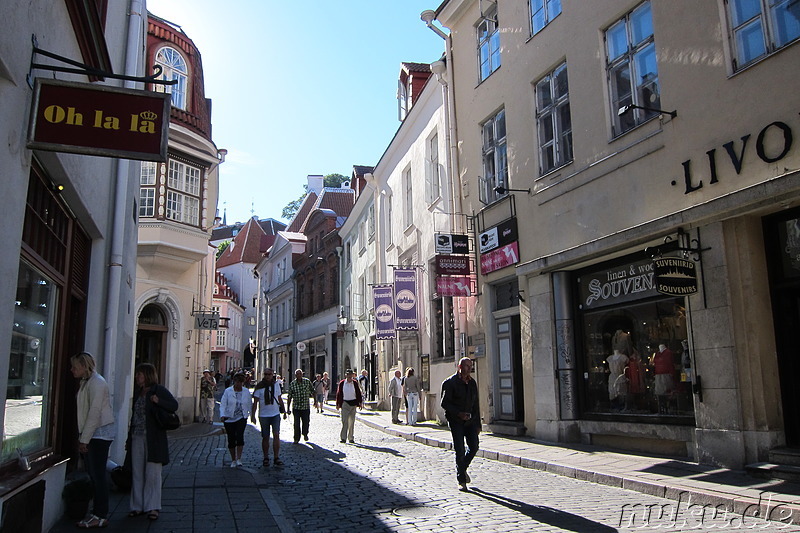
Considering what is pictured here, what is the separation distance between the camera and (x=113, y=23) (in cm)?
966

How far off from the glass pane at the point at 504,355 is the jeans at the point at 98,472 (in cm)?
1041

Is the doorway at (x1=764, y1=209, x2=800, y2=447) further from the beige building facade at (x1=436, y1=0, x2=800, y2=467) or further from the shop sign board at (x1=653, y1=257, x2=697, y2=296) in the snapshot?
the shop sign board at (x1=653, y1=257, x2=697, y2=296)

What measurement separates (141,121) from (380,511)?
4744 millimetres

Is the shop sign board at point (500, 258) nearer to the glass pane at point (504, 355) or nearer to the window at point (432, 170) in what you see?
the glass pane at point (504, 355)

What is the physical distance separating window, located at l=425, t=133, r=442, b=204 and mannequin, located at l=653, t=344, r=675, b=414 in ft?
32.5

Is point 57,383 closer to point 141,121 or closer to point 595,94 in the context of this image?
point 141,121

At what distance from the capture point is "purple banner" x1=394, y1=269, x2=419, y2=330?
21.4 m

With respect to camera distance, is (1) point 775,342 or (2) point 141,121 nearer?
(2) point 141,121

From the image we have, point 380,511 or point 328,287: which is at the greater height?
point 328,287

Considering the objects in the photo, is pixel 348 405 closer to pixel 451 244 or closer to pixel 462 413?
pixel 451 244

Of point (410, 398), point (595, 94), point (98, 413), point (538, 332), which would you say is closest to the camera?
point (98, 413)

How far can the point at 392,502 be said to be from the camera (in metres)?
7.95

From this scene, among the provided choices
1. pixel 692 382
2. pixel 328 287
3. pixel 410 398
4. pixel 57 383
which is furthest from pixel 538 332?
pixel 328 287

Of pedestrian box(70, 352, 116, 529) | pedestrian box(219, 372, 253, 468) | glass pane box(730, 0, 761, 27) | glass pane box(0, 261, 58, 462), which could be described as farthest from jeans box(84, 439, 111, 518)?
glass pane box(730, 0, 761, 27)
